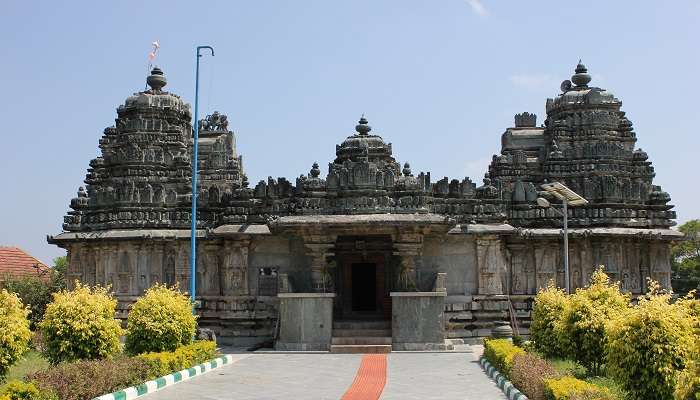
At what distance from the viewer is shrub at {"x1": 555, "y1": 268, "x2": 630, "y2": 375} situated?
16125mm

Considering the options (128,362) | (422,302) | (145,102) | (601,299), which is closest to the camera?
(128,362)

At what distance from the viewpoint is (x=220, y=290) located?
2802 cm

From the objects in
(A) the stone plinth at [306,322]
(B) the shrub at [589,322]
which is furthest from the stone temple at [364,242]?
(B) the shrub at [589,322]

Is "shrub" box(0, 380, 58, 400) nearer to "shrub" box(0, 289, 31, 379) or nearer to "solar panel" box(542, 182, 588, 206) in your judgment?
"shrub" box(0, 289, 31, 379)

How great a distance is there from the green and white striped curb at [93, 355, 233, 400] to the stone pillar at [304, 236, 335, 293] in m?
4.70

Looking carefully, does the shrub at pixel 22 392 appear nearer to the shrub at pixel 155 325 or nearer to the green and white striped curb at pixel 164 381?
the green and white striped curb at pixel 164 381

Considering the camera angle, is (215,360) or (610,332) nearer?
(610,332)

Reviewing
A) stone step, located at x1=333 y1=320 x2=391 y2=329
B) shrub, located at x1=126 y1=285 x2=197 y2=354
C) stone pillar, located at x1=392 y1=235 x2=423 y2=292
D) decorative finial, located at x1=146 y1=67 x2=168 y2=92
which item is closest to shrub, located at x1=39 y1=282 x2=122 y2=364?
shrub, located at x1=126 y1=285 x2=197 y2=354

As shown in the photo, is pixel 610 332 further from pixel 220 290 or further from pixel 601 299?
pixel 220 290

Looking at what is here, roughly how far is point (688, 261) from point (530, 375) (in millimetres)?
48885

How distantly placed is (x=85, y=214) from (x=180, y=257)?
13.4 feet

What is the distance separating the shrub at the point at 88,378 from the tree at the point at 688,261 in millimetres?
45661

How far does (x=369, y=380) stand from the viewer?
1716cm

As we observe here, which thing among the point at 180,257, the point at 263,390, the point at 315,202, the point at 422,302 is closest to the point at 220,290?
A: the point at 180,257
